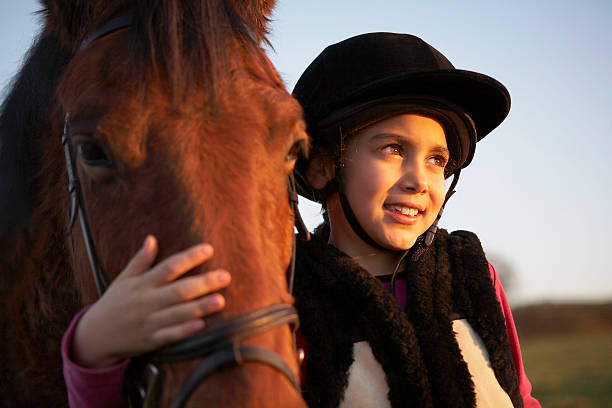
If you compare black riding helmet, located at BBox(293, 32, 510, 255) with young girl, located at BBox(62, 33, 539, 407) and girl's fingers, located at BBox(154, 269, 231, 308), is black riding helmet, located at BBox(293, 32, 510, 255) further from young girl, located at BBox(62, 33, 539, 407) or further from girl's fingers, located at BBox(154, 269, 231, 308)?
girl's fingers, located at BBox(154, 269, 231, 308)

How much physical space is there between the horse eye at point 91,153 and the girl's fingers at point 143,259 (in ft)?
1.29

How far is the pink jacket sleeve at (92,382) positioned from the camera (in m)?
1.50

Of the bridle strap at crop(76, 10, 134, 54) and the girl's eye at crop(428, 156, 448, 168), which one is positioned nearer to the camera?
the bridle strap at crop(76, 10, 134, 54)

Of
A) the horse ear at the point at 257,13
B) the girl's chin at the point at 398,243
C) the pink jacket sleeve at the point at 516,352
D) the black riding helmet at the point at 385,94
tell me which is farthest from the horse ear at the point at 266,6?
the pink jacket sleeve at the point at 516,352

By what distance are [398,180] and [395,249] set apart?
0.34 metres

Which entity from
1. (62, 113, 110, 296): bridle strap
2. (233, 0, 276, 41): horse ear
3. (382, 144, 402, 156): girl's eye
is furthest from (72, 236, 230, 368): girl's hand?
(382, 144, 402, 156): girl's eye

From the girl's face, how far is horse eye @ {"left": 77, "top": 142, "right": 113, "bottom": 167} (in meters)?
1.27

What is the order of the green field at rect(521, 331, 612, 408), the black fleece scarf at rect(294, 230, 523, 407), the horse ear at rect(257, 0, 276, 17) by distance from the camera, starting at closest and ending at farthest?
the black fleece scarf at rect(294, 230, 523, 407), the horse ear at rect(257, 0, 276, 17), the green field at rect(521, 331, 612, 408)

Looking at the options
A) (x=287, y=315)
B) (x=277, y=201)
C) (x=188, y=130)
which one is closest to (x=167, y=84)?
(x=188, y=130)

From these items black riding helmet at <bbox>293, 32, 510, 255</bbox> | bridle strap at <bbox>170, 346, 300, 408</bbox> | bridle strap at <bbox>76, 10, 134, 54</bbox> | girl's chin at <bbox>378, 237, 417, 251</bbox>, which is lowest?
bridle strap at <bbox>170, 346, 300, 408</bbox>

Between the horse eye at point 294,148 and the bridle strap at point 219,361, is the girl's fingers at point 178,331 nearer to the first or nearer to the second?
the bridle strap at point 219,361

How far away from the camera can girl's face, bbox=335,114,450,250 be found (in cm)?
248

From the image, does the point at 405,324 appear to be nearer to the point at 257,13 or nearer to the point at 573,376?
the point at 257,13

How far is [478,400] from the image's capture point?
2170mm
